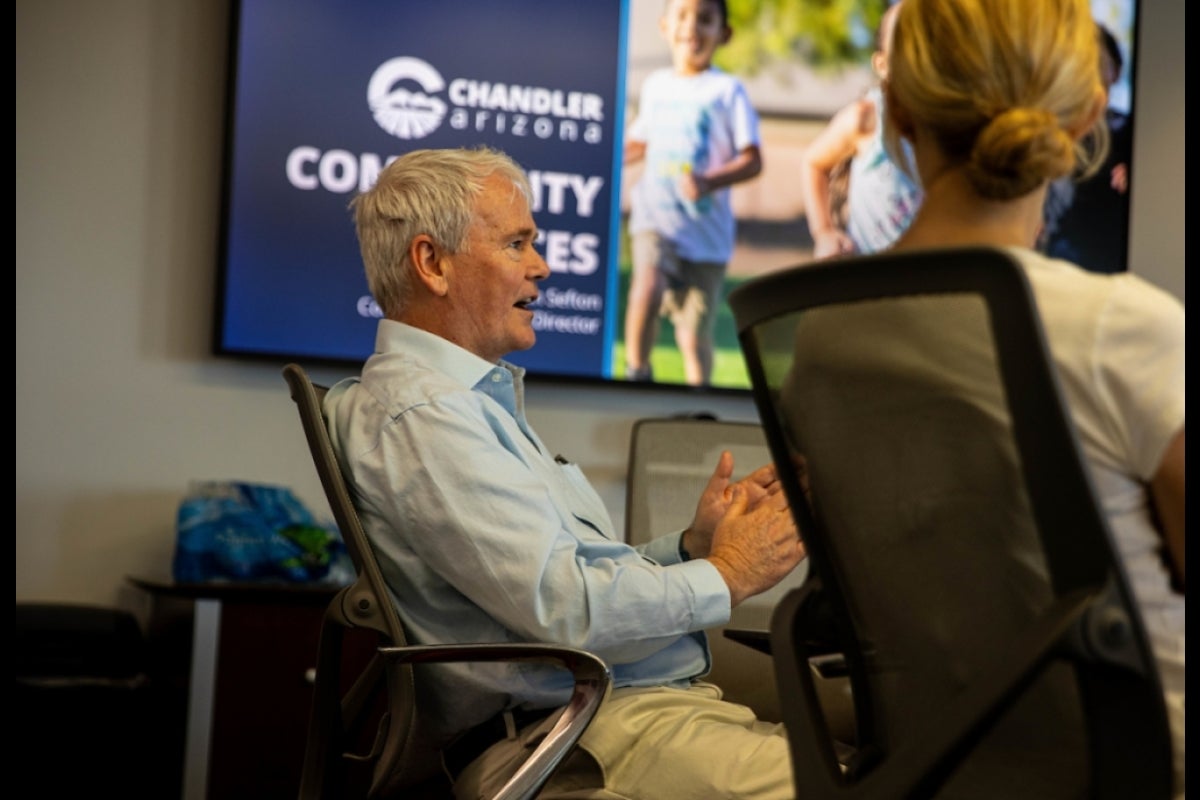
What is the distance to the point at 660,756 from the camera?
1.66 m

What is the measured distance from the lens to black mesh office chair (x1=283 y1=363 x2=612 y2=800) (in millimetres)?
1599

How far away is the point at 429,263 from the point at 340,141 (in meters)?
1.80

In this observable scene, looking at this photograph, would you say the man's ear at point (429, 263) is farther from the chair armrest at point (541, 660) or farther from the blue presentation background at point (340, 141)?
the blue presentation background at point (340, 141)

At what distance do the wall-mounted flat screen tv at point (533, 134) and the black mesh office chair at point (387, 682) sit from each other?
2.03 metres

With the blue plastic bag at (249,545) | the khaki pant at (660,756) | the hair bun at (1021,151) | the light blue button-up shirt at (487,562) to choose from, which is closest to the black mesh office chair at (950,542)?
the hair bun at (1021,151)

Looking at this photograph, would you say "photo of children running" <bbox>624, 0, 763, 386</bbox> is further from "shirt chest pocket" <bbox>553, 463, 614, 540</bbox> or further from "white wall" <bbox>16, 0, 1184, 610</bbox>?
"shirt chest pocket" <bbox>553, 463, 614, 540</bbox>

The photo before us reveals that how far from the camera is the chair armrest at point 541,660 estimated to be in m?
1.59

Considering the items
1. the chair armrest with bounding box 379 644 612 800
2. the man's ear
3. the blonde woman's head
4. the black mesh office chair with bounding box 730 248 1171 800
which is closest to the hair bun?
the blonde woman's head

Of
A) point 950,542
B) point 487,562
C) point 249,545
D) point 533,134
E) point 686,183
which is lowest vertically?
point 249,545

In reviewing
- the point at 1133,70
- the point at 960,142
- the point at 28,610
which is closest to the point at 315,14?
the point at 28,610

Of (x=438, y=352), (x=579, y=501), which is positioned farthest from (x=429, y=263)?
(x=579, y=501)

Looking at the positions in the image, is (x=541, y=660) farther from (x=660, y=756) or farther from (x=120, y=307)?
(x=120, y=307)

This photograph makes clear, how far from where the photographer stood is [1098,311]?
41.7 inches

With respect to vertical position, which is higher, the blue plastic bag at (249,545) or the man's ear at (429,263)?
the man's ear at (429,263)
